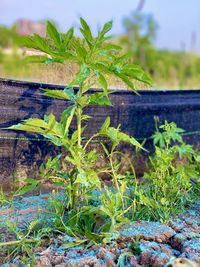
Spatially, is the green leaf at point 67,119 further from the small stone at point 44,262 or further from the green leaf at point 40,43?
the small stone at point 44,262

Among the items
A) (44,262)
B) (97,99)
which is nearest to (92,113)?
(97,99)

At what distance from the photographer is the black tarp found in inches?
92.8

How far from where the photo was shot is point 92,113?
8.74 feet

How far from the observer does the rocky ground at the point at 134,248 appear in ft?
4.74

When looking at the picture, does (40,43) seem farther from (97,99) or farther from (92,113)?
(92,113)

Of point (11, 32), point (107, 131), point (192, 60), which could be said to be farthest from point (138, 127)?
point (11, 32)

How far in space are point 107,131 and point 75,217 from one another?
16.0 inches

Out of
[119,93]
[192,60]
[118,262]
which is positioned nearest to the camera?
[118,262]

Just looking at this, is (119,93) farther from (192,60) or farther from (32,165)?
(192,60)

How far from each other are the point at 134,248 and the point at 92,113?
1269mm

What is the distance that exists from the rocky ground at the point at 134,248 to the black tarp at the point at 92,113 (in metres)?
0.59

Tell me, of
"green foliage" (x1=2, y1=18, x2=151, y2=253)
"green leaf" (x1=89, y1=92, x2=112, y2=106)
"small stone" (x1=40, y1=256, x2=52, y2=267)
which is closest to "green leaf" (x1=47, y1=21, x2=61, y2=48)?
"green foliage" (x1=2, y1=18, x2=151, y2=253)

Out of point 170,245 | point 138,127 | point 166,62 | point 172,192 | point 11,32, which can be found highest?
point 11,32

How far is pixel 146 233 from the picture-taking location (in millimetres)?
1671
